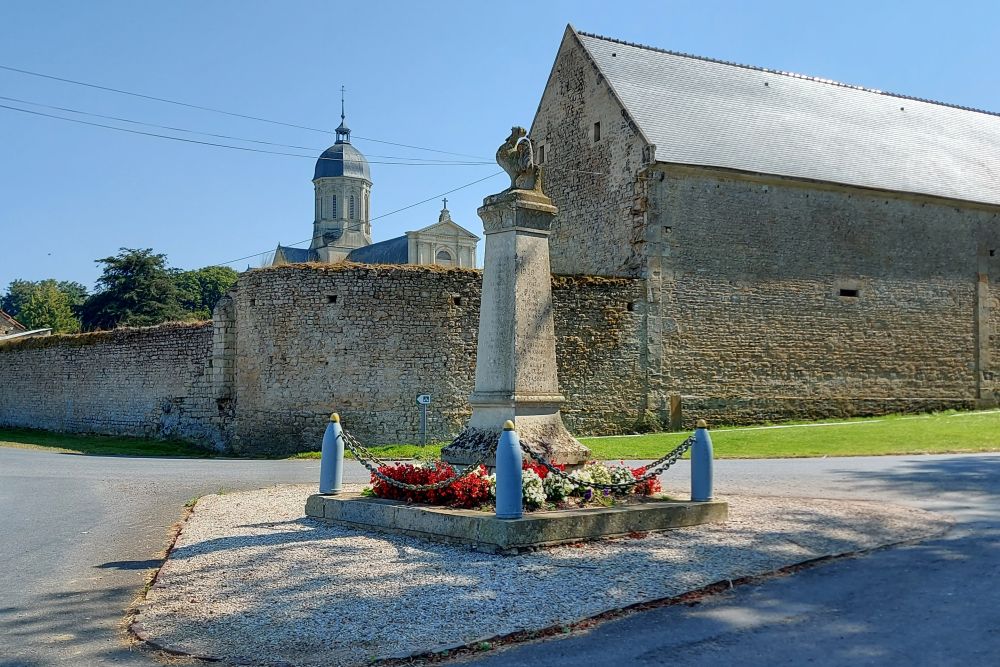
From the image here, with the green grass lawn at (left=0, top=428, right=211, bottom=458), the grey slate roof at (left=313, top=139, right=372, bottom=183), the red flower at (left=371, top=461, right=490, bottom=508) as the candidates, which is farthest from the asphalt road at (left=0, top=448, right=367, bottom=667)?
the grey slate roof at (left=313, top=139, right=372, bottom=183)

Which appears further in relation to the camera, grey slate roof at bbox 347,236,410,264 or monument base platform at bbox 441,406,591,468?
grey slate roof at bbox 347,236,410,264

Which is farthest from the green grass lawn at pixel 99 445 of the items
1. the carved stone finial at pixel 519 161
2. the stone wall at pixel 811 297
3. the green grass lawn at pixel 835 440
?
the carved stone finial at pixel 519 161

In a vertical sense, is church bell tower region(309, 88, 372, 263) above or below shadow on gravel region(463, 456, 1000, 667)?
above

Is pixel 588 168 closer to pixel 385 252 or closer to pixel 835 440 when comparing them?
pixel 835 440

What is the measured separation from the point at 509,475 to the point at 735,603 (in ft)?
6.94

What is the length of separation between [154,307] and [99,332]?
27.2m

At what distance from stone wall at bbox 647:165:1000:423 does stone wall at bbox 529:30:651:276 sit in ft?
3.50

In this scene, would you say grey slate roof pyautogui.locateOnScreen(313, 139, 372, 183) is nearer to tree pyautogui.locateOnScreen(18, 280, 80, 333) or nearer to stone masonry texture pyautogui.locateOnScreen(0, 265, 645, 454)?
tree pyautogui.locateOnScreen(18, 280, 80, 333)

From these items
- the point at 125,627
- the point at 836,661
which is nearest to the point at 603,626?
the point at 836,661

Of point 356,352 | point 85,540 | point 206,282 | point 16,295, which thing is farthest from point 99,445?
point 16,295

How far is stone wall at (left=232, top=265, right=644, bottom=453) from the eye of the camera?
64.9 feet

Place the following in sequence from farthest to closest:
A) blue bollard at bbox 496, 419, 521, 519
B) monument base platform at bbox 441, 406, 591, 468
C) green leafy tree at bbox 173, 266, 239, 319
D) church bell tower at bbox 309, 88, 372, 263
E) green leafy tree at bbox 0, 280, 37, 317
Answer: green leafy tree at bbox 0, 280, 37, 317
church bell tower at bbox 309, 88, 372, 263
green leafy tree at bbox 173, 266, 239, 319
monument base platform at bbox 441, 406, 591, 468
blue bollard at bbox 496, 419, 521, 519

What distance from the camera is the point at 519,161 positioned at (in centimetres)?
923

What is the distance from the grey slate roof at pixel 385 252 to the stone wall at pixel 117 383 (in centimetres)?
4166
